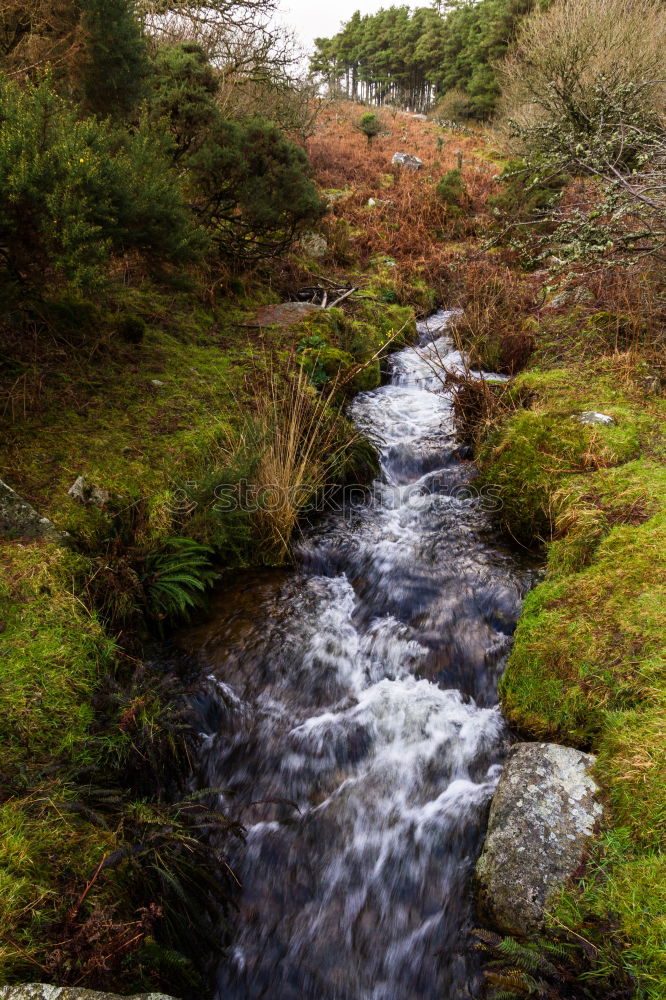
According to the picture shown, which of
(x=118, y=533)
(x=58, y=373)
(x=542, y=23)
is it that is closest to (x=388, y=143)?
(x=542, y=23)

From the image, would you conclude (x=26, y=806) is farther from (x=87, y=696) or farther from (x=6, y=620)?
(x=6, y=620)

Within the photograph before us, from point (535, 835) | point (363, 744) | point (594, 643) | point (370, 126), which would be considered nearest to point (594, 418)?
point (594, 643)

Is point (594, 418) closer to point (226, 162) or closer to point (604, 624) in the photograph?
point (604, 624)

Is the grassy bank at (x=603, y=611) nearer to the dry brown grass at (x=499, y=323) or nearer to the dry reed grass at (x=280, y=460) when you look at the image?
the dry brown grass at (x=499, y=323)

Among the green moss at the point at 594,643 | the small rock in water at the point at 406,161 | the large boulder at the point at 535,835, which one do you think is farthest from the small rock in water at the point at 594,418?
the small rock in water at the point at 406,161

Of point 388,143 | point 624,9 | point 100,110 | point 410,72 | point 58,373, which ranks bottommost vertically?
point 58,373

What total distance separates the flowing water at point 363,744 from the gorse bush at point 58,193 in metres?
2.72

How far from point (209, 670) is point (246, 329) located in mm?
4680

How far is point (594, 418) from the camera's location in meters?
4.40

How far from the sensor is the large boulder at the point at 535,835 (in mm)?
1968

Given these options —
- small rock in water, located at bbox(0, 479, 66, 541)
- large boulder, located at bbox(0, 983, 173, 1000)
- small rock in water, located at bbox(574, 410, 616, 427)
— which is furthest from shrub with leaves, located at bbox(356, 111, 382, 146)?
large boulder, located at bbox(0, 983, 173, 1000)

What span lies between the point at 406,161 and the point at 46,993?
68.1ft

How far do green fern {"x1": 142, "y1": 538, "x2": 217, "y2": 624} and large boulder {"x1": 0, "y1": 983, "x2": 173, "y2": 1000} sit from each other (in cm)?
204

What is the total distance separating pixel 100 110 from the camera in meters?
5.09
